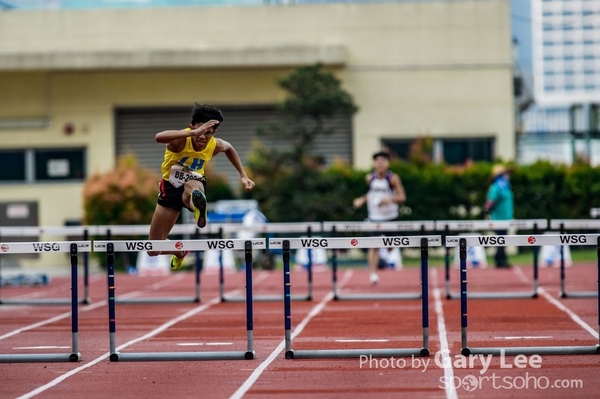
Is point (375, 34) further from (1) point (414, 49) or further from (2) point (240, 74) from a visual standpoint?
(2) point (240, 74)

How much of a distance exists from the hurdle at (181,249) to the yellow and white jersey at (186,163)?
1028 mm

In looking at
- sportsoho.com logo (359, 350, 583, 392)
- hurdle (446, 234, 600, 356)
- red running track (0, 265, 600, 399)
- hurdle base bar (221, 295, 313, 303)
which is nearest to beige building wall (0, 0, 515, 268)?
red running track (0, 265, 600, 399)

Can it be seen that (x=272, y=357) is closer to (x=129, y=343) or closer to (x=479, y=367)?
(x=479, y=367)

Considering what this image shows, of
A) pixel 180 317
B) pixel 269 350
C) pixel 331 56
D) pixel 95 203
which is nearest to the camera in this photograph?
pixel 269 350

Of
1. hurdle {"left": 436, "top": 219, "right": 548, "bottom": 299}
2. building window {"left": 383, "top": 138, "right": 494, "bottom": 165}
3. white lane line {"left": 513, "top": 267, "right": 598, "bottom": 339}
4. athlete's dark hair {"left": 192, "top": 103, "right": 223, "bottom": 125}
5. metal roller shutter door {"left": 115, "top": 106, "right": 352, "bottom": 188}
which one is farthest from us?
metal roller shutter door {"left": 115, "top": 106, "right": 352, "bottom": 188}

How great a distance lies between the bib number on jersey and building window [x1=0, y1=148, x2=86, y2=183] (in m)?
22.3

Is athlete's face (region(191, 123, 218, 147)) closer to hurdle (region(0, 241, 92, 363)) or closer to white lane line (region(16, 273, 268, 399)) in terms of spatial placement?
hurdle (region(0, 241, 92, 363))

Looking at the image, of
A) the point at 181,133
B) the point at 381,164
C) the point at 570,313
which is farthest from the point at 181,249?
the point at 381,164

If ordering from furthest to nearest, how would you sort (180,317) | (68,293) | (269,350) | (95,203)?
(95,203), (68,293), (180,317), (269,350)

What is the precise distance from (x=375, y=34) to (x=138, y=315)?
18431mm

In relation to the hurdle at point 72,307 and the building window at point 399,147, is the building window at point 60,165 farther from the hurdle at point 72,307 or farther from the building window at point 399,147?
the hurdle at point 72,307

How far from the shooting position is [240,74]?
3241 cm

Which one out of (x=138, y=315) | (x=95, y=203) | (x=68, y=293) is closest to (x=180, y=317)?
(x=138, y=315)

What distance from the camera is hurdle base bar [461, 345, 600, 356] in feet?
33.5
